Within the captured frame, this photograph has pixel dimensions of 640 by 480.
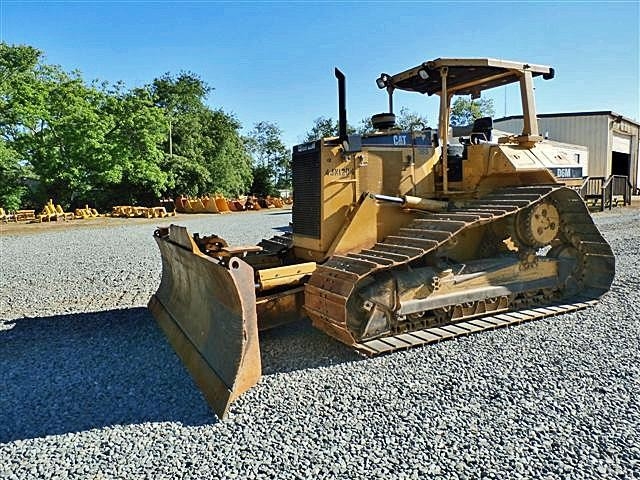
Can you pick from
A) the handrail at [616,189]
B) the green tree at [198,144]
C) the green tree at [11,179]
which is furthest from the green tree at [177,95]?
the handrail at [616,189]

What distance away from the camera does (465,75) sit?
641 cm

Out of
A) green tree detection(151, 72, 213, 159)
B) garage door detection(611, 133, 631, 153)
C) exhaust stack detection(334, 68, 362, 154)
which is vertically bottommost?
exhaust stack detection(334, 68, 362, 154)

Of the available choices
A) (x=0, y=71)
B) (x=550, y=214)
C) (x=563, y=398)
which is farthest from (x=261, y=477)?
(x=0, y=71)

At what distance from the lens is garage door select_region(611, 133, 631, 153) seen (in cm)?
3130

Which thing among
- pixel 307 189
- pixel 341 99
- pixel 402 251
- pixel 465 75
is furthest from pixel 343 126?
pixel 465 75

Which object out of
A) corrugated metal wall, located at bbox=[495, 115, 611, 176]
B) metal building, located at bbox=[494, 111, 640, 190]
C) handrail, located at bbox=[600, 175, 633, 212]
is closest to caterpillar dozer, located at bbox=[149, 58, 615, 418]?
handrail, located at bbox=[600, 175, 633, 212]

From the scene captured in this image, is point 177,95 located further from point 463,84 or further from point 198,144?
point 463,84

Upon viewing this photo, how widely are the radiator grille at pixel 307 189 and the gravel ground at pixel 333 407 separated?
1217mm

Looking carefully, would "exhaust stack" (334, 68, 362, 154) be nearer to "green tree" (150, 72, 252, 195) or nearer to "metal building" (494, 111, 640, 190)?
"metal building" (494, 111, 640, 190)

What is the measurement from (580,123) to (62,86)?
1242 inches

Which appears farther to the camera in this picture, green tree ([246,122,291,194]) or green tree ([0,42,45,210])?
green tree ([246,122,291,194])

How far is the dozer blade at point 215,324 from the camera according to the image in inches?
152

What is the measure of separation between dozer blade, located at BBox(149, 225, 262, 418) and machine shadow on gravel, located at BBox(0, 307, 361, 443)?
167 mm

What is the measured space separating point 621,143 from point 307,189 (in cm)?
3379
